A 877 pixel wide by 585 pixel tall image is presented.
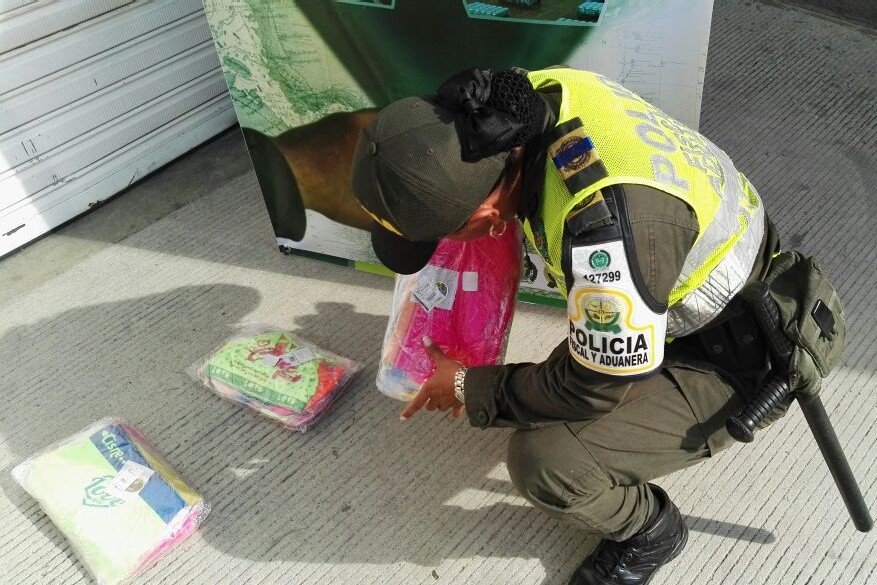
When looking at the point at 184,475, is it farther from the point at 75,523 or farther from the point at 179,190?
the point at 179,190

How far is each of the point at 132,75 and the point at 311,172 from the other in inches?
33.4

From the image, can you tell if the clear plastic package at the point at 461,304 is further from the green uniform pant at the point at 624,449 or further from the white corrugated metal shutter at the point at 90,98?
the white corrugated metal shutter at the point at 90,98

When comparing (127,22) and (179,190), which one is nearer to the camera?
(127,22)

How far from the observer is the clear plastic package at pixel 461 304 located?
68.2 inches

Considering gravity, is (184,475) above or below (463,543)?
above

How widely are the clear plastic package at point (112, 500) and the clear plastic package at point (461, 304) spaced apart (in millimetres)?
577

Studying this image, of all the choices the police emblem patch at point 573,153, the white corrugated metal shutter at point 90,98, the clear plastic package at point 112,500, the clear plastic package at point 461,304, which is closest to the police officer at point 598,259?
the police emblem patch at point 573,153

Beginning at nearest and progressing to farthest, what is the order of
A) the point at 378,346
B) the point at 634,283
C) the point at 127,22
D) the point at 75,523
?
1. the point at 634,283
2. the point at 75,523
3. the point at 378,346
4. the point at 127,22

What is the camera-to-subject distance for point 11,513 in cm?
168

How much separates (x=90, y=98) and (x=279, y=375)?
1.22 m

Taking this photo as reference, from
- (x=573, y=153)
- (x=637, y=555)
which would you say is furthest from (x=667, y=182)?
(x=637, y=555)

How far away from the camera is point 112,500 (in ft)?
5.18

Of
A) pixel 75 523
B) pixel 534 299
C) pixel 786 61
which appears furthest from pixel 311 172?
pixel 786 61

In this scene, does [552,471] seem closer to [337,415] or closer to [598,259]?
[598,259]
